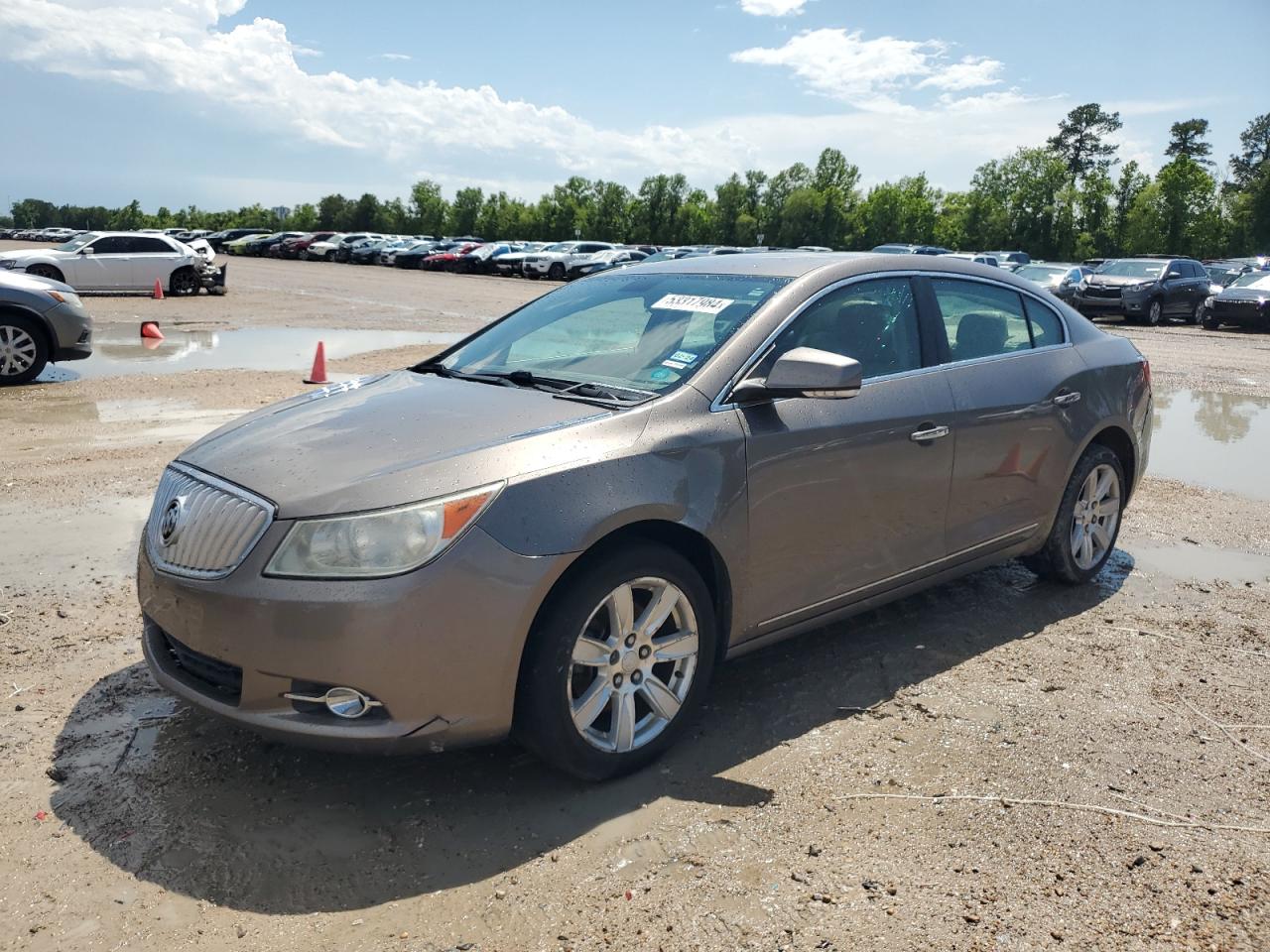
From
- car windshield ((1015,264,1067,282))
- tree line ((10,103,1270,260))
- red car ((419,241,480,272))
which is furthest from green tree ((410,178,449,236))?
car windshield ((1015,264,1067,282))

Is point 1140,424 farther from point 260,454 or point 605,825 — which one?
point 260,454

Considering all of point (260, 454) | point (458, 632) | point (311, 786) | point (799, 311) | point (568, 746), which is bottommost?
point (311, 786)

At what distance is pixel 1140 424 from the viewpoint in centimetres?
557

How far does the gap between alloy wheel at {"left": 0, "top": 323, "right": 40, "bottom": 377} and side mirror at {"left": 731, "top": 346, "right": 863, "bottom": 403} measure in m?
10.1

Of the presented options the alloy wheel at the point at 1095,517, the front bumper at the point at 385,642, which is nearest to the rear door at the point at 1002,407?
the alloy wheel at the point at 1095,517

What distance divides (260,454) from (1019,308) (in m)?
3.60

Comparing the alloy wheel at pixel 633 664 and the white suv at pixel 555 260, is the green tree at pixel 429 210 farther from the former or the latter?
the alloy wheel at pixel 633 664

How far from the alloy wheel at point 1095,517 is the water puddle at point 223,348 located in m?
9.82

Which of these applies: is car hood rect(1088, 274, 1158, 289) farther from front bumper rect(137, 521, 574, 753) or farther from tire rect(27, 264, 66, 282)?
front bumper rect(137, 521, 574, 753)

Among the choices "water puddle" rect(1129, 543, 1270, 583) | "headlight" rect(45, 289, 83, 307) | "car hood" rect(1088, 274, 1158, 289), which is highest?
"car hood" rect(1088, 274, 1158, 289)

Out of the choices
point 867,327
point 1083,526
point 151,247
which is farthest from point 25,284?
point 151,247

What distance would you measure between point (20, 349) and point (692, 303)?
9684 millimetres

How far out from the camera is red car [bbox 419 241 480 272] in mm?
52750

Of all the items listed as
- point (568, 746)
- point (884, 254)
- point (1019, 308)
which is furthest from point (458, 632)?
point (1019, 308)
